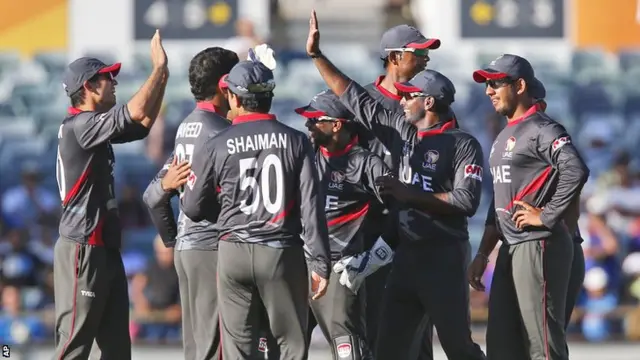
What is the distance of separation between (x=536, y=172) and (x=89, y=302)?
10.1ft

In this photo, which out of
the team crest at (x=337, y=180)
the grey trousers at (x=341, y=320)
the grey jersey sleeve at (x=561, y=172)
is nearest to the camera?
the grey jersey sleeve at (x=561, y=172)

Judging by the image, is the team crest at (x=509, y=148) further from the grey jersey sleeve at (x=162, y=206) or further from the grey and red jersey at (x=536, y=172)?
the grey jersey sleeve at (x=162, y=206)

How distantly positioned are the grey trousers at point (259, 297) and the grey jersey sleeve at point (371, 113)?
1.37 m

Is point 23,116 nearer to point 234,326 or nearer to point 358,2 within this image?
point 358,2

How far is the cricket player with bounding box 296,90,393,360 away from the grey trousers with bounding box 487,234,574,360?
35.8 inches

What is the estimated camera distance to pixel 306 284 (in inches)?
341

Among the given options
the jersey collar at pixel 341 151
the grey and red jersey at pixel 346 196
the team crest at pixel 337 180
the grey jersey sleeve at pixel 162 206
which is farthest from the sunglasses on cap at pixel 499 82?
the grey jersey sleeve at pixel 162 206

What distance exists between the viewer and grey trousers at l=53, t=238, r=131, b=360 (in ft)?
30.7

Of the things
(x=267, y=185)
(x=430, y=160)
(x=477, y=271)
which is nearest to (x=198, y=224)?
(x=267, y=185)

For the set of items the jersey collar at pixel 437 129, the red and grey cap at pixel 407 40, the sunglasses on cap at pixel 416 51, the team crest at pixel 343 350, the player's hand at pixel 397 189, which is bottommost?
the team crest at pixel 343 350

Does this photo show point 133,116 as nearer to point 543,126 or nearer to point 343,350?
point 343,350

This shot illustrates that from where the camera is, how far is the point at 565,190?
29.3ft

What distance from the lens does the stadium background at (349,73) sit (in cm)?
1727

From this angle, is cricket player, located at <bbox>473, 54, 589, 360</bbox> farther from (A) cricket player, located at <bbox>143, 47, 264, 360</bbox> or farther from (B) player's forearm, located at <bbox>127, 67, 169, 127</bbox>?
(B) player's forearm, located at <bbox>127, 67, 169, 127</bbox>
